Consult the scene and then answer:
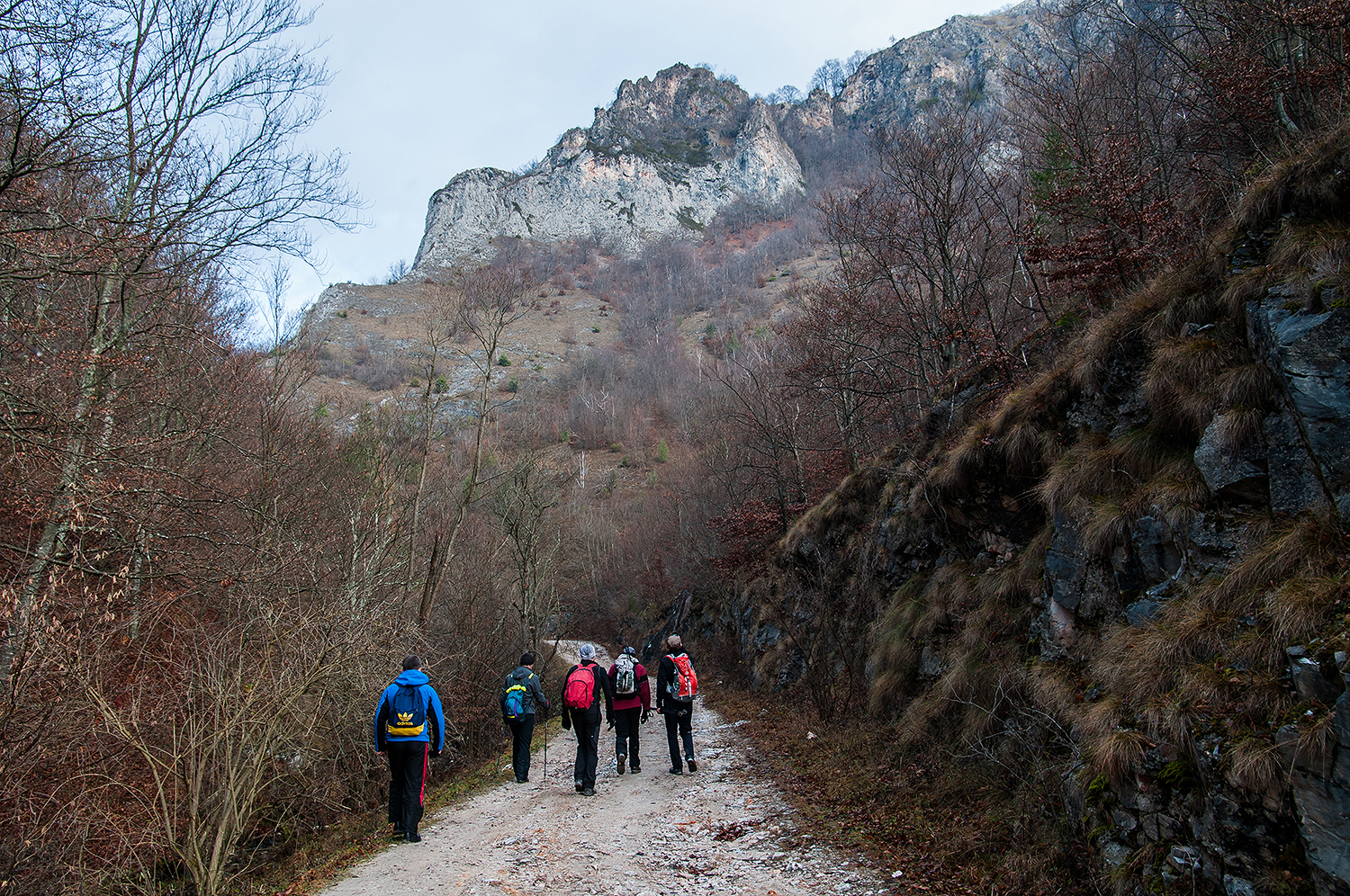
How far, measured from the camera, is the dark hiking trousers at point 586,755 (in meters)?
7.79

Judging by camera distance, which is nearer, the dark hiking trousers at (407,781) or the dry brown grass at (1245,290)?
the dry brown grass at (1245,290)

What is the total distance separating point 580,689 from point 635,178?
108659 millimetres

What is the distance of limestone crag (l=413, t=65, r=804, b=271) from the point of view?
3804 inches

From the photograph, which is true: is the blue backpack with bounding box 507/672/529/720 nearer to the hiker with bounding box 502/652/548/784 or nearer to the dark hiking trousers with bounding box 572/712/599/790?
the hiker with bounding box 502/652/548/784

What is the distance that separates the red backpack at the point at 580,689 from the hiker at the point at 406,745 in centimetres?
177

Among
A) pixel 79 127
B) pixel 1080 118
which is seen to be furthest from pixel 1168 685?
pixel 79 127

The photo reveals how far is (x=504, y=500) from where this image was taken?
18359mm

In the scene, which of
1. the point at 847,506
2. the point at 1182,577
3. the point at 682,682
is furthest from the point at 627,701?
the point at 1182,577

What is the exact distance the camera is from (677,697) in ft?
27.7

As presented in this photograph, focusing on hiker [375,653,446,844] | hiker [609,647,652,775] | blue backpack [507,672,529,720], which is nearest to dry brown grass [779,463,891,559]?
hiker [609,647,652,775]

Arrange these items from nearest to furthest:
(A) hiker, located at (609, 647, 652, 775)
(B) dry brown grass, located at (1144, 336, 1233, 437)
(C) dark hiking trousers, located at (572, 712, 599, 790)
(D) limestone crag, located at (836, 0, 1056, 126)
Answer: (B) dry brown grass, located at (1144, 336, 1233, 437), (C) dark hiking trousers, located at (572, 712, 599, 790), (A) hiker, located at (609, 647, 652, 775), (D) limestone crag, located at (836, 0, 1056, 126)

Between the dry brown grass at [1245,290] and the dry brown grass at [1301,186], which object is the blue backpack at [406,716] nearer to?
the dry brown grass at [1245,290]

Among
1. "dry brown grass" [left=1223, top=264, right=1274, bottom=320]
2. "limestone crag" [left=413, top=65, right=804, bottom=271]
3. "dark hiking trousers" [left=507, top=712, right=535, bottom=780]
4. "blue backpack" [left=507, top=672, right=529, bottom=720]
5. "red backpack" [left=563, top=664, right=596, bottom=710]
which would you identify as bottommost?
"dark hiking trousers" [left=507, top=712, right=535, bottom=780]

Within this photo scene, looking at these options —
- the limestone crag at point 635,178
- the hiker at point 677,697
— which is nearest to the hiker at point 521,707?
the hiker at point 677,697
